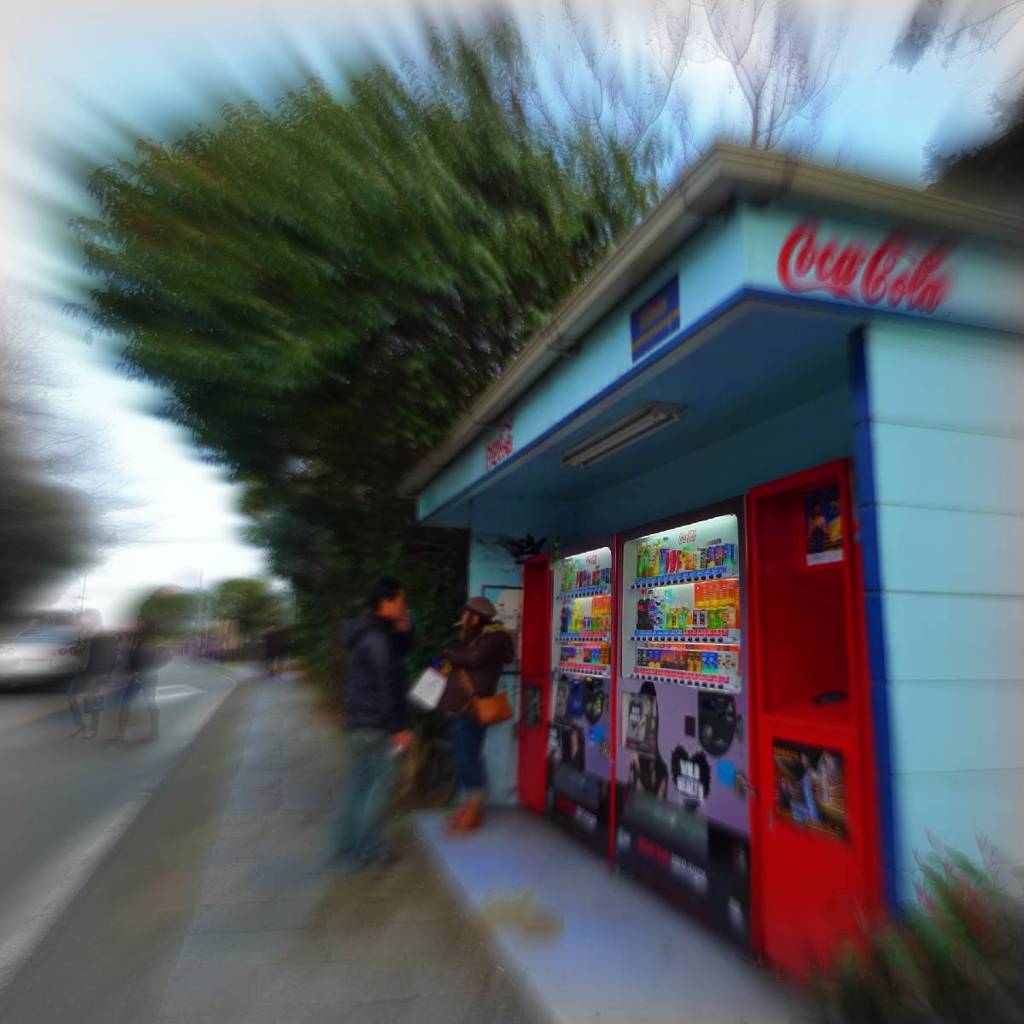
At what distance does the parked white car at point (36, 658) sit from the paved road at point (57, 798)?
6.49ft

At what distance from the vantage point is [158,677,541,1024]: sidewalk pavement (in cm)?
305

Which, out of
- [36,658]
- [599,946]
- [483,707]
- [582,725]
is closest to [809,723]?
[599,946]

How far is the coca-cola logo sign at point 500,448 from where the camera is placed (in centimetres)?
459

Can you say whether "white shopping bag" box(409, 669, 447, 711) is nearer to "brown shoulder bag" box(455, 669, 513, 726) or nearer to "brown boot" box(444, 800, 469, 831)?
"brown shoulder bag" box(455, 669, 513, 726)

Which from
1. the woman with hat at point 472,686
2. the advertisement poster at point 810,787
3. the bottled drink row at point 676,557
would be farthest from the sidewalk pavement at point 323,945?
the bottled drink row at point 676,557

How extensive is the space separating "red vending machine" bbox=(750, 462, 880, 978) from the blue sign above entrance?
2.69 ft

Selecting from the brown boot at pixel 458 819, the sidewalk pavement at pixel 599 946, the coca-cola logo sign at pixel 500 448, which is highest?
the coca-cola logo sign at pixel 500 448

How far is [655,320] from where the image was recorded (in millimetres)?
2867

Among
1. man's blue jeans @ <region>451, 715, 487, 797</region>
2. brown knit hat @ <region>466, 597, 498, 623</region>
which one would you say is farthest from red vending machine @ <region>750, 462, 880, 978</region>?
man's blue jeans @ <region>451, 715, 487, 797</region>

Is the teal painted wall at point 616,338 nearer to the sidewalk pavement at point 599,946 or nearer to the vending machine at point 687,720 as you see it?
the vending machine at point 687,720

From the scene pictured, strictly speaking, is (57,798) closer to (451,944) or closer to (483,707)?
(483,707)

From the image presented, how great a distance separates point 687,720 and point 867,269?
2.21m

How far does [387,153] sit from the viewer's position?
5.86 meters

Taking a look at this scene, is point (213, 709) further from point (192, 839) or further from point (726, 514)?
point (726, 514)
